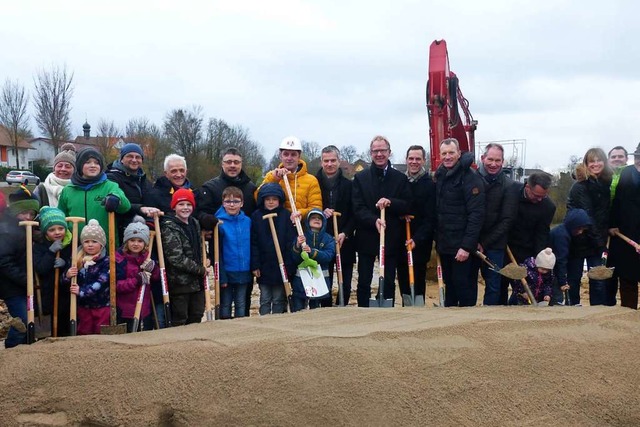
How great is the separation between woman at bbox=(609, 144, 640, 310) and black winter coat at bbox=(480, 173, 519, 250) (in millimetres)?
1255

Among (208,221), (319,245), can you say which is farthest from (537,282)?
(208,221)

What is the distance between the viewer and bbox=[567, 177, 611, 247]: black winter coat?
240 inches

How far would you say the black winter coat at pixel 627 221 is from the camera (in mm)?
5945

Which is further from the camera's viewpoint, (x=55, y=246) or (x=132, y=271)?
(x=132, y=271)

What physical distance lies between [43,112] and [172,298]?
26.7 metres

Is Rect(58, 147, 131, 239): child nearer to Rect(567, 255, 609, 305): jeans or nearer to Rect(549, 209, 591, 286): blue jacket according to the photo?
Rect(549, 209, 591, 286): blue jacket

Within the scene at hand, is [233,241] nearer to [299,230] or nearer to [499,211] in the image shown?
[299,230]

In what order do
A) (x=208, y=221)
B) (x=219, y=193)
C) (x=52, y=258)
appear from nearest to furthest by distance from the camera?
(x=52, y=258) < (x=208, y=221) < (x=219, y=193)

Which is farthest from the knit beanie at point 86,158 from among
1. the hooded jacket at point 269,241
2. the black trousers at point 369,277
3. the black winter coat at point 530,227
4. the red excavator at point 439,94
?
the red excavator at point 439,94

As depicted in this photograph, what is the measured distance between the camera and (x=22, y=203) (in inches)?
188

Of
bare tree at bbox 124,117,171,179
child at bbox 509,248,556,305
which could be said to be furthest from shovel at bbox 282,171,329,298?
bare tree at bbox 124,117,171,179

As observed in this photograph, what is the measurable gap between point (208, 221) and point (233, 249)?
41 cm

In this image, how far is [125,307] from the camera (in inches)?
188

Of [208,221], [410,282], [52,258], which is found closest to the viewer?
[52,258]
